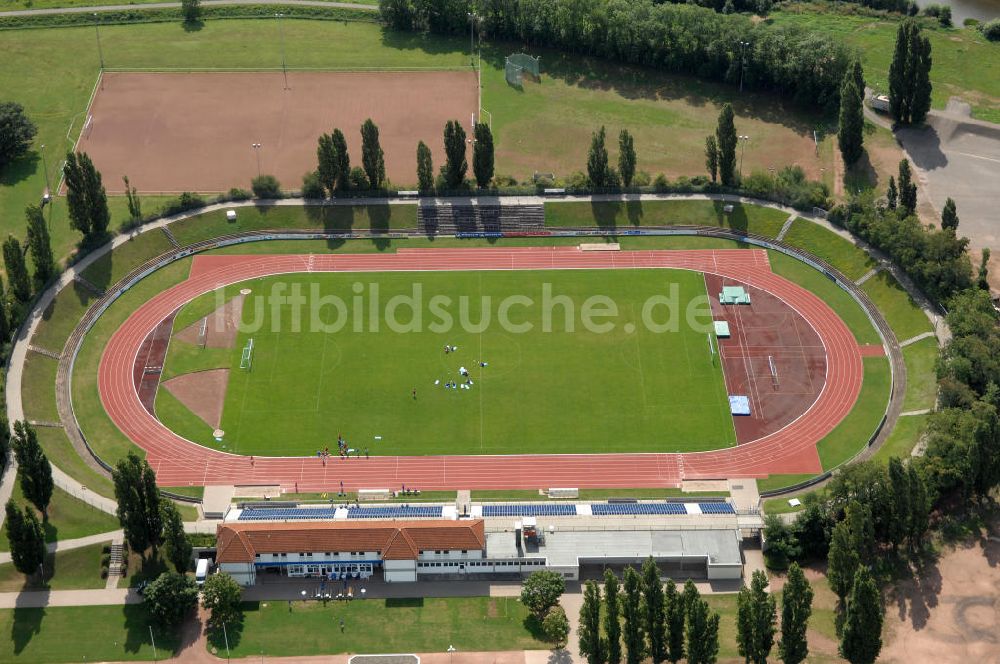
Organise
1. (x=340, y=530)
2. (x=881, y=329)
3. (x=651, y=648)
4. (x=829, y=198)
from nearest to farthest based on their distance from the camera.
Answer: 1. (x=651, y=648)
2. (x=340, y=530)
3. (x=881, y=329)
4. (x=829, y=198)

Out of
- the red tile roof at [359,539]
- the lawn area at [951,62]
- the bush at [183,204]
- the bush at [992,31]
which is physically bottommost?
the red tile roof at [359,539]

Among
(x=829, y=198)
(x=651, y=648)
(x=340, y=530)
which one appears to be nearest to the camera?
(x=651, y=648)

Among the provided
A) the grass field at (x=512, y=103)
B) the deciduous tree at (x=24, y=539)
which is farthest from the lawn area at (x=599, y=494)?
the grass field at (x=512, y=103)

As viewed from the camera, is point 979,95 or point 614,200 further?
point 979,95

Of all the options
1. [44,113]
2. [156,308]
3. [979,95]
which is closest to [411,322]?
[156,308]

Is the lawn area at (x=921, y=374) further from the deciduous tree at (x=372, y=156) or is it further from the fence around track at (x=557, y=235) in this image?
the deciduous tree at (x=372, y=156)

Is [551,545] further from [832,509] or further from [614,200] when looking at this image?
[614,200]

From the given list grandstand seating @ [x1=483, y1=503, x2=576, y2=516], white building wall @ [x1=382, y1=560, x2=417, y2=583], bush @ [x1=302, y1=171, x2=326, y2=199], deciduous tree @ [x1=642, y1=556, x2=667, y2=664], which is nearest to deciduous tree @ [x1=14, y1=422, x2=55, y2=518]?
white building wall @ [x1=382, y1=560, x2=417, y2=583]

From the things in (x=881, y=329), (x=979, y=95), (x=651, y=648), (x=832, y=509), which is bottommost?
(x=651, y=648)
